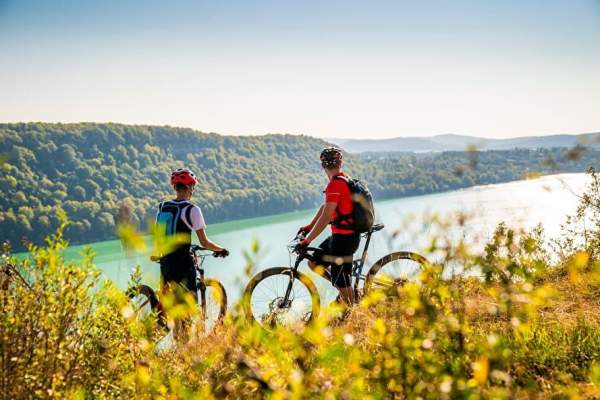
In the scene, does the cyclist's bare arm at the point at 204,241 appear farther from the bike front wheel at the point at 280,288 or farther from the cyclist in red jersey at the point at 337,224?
the cyclist in red jersey at the point at 337,224

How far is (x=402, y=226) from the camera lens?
2.04 metres

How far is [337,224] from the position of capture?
5.03 metres

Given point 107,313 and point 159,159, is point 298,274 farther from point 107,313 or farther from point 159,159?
point 159,159

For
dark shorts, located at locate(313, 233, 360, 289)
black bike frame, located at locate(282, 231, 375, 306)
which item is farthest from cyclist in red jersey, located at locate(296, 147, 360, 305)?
black bike frame, located at locate(282, 231, 375, 306)

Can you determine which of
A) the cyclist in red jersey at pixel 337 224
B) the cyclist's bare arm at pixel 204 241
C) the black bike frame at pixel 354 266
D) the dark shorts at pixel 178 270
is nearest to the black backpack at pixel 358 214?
the cyclist in red jersey at pixel 337 224

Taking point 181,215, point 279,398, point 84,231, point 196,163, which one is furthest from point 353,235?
point 196,163

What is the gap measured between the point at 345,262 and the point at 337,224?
1.26 feet

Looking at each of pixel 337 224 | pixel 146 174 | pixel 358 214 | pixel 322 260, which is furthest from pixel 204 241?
pixel 146 174

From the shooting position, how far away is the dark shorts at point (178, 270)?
4.98 metres

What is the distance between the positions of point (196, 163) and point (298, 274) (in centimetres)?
13302

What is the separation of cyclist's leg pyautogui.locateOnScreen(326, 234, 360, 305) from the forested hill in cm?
5950

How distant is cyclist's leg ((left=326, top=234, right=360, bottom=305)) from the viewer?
5.05 metres

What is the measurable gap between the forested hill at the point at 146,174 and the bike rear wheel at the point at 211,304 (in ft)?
196

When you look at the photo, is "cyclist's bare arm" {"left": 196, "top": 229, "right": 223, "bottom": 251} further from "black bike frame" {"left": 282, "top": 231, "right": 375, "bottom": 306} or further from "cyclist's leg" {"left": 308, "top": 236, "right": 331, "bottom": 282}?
"cyclist's leg" {"left": 308, "top": 236, "right": 331, "bottom": 282}
